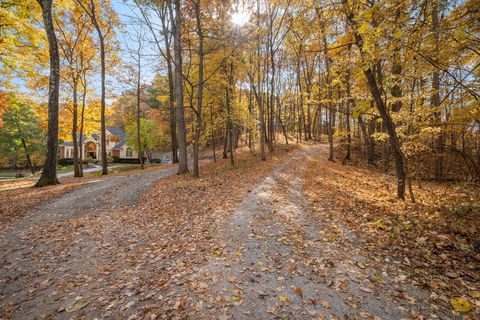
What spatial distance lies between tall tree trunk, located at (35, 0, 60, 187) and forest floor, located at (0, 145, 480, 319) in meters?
4.27

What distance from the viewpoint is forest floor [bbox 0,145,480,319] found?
2963 millimetres

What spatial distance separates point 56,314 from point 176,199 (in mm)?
5018

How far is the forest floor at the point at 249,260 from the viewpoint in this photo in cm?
296

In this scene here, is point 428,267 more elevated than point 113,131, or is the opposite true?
point 113,131

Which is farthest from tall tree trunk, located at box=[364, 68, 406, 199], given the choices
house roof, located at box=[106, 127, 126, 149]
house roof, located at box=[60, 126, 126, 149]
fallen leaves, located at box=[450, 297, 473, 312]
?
house roof, located at box=[106, 127, 126, 149]

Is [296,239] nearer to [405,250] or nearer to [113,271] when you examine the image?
[405,250]

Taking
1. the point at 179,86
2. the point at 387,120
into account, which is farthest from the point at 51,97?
the point at 387,120

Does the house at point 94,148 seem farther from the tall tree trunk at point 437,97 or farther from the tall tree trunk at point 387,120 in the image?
the tall tree trunk at point 437,97

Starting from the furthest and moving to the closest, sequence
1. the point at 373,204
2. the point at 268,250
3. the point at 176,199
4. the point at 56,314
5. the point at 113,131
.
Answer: the point at 113,131 → the point at 176,199 → the point at 373,204 → the point at 268,250 → the point at 56,314

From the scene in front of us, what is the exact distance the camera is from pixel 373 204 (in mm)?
6531

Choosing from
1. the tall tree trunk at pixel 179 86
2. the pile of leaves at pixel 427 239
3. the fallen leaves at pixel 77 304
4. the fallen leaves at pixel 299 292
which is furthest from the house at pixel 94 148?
the fallen leaves at pixel 299 292

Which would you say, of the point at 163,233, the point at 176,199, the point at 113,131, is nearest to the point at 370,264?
the point at 163,233

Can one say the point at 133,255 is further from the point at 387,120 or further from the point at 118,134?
the point at 118,134

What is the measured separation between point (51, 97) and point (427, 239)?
14374 mm
